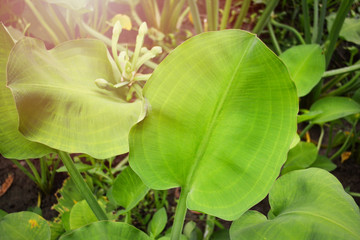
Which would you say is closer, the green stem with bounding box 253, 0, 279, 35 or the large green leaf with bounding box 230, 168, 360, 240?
the large green leaf with bounding box 230, 168, 360, 240

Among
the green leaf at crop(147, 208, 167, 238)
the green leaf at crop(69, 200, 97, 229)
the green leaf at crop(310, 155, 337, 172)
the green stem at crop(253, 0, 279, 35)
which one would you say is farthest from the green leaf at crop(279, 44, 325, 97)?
the green leaf at crop(69, 200, 97, 229)

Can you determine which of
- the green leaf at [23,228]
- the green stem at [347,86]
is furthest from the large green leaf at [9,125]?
the green stem at [347,86]

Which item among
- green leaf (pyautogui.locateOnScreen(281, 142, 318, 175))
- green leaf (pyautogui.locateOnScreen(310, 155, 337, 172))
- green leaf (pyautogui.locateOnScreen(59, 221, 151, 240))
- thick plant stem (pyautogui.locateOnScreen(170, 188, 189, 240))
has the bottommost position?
green leaf (pyautogui.locateOnScreen(310, 155, 337, 172))

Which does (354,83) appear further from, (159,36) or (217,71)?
(217,71)

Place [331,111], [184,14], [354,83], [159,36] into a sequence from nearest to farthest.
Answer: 1. [331,111]
2. [354,83]
3. [159,36]
4. [184,14]

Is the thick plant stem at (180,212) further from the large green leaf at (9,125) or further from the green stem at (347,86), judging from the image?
the green stem at (347,86)

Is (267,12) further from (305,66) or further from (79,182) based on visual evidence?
(79,182)

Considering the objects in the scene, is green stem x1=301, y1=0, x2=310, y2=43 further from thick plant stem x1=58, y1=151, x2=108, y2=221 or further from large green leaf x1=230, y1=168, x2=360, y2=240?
thick plant stem x1=58, y1=151, x2=108, y2=221

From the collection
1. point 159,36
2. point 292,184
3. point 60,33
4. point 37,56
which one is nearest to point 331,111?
point 292,184
